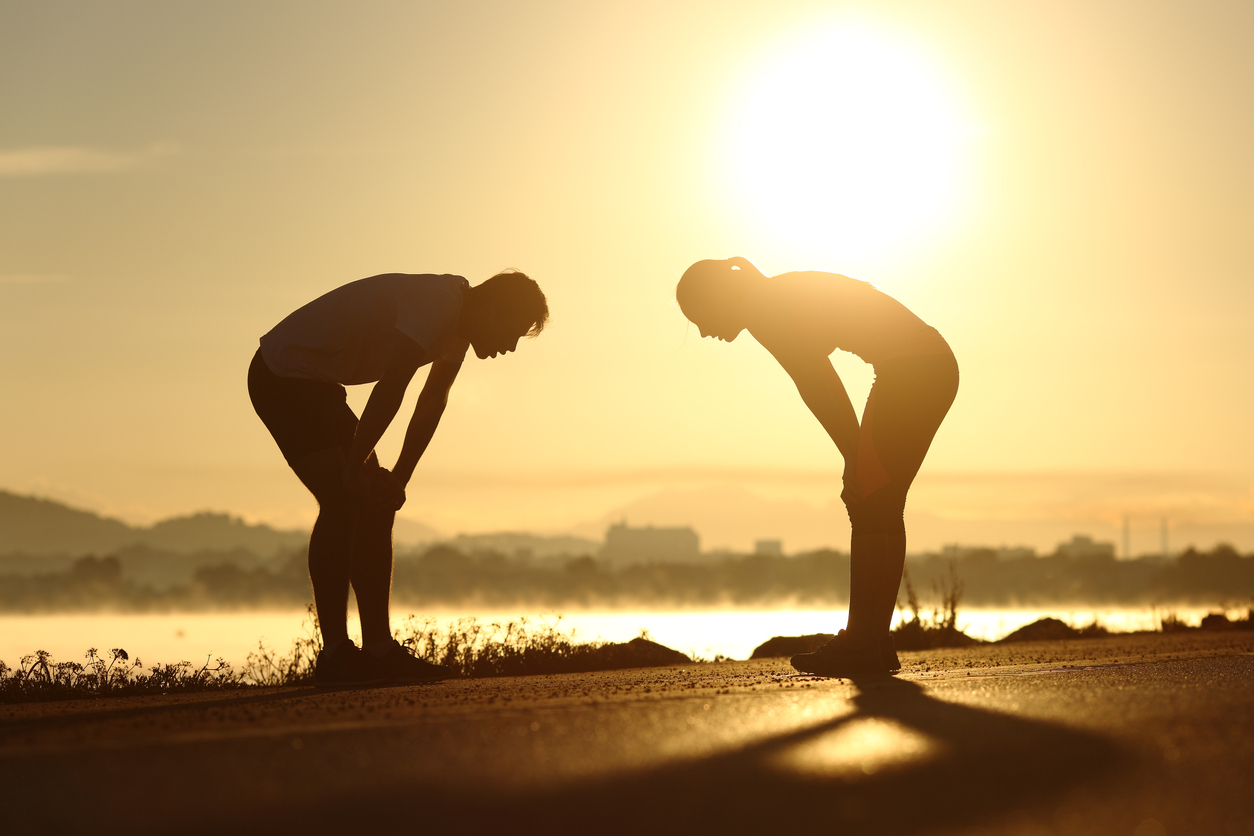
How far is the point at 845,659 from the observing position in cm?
425

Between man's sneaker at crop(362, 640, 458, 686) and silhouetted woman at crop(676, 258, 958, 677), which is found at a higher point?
silhouetted woman at crop(676, 258, 958, 677)

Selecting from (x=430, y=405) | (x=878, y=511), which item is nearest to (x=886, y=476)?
(x=878, y=511)

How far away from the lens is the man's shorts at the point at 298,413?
14.1 feet

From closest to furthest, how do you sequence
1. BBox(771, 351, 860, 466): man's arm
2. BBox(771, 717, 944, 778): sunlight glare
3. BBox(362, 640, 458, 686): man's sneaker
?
BBox(771, 717, 944, 778): sunlight glare → BBox(362, 640, 458, 686): man's sneaker → BBox(771, 351, 860, 466): man's arm

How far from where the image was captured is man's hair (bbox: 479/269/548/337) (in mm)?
4664

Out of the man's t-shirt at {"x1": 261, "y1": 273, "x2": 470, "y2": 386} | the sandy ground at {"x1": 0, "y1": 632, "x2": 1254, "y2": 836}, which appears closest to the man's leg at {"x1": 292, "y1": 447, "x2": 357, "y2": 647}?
the man's t-shirt at {"x1": 261, "y1": 273, "x2": 470, "y2": 386}

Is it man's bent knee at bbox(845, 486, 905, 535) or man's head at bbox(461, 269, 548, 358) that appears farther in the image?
man's head at bbox(461, 269, 548, 358)

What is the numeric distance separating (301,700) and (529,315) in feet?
6.52

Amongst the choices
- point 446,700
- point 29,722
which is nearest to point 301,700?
point 446,700

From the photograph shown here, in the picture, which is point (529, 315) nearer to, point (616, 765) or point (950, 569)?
point (616, 765)

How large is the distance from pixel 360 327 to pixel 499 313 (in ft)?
1.92

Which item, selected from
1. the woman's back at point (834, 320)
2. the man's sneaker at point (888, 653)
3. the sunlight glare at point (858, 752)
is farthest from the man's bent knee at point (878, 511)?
the sunlight glare at point (858, 752)

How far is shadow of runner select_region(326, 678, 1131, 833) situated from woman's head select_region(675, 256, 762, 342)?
282cm

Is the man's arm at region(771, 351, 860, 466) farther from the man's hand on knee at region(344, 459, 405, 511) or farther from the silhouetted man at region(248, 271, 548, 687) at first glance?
the man's hand on knee at region(344, 459, 405, 511)
